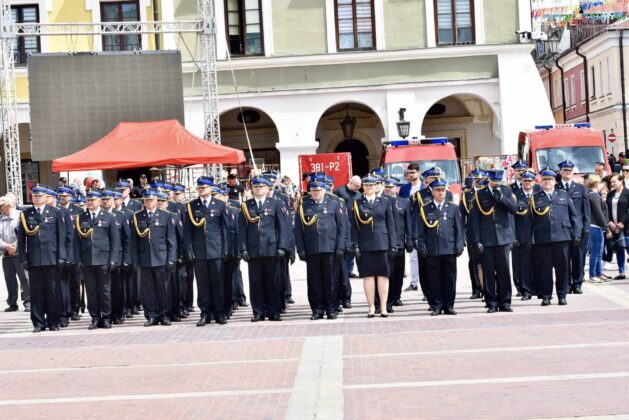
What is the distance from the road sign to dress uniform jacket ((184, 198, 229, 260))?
57.3 feet

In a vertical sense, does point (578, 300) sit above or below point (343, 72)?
below

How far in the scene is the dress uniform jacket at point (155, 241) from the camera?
51.8 ft

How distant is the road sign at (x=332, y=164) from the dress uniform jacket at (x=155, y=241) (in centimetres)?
1749

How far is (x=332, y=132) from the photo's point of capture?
4316cm

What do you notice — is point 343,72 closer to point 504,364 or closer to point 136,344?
point 136,344

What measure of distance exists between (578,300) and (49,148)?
19.2 m

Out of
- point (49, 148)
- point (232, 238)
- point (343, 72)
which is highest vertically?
point (343, 72)

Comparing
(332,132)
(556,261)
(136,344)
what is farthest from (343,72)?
(136,344)

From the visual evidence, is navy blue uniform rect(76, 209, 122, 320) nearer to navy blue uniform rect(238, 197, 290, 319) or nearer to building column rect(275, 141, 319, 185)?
navy blue uniform rect(238, 197, 290, 319)

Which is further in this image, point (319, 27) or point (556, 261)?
point (319, 27)

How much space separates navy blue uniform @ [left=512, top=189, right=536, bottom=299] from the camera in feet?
53.7

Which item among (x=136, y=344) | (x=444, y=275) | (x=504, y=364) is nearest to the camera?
(x=504, y=364)

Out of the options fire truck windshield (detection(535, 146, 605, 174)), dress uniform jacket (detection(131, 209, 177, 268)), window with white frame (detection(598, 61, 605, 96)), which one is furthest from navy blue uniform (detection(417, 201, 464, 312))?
window with white frame (detection(598, 61, 605, 96))

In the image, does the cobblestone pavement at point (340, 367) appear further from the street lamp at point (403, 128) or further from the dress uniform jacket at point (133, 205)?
the street lamp at point (403, 128)
